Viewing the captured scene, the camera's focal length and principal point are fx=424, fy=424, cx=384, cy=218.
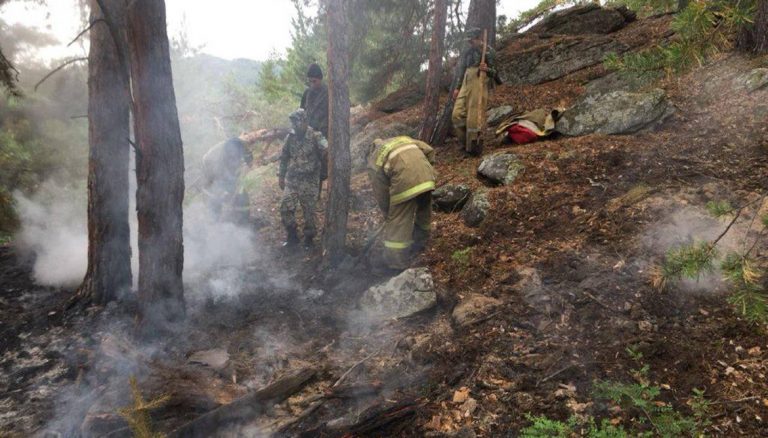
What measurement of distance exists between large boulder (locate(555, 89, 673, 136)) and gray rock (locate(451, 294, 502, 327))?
13.1 ft

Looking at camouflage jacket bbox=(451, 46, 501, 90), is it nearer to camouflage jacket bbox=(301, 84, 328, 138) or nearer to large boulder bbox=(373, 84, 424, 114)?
camouflage jacket bbox=(301, 84, 328, 138)

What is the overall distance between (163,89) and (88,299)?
2909 millimetres

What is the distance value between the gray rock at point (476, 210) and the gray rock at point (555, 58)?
509 cm

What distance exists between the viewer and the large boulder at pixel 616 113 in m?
6.31

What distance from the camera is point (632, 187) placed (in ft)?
16.6

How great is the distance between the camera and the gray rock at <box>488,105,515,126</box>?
8.60 meters

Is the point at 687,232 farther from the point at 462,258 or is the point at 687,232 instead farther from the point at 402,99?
the point at 402,99

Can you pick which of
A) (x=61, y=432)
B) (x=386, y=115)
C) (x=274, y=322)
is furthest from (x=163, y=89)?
(x=386, y=115)

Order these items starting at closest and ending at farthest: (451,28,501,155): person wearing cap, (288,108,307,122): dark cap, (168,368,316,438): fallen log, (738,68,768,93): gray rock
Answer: (168,368,316,438): fallen log → (738,68,768,93): gray rock → (288,108,307,122): dark cap → (451,28,501,155): person wearing cap

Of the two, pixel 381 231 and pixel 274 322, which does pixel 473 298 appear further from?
pixel 274 322

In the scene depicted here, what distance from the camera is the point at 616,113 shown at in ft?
21.7

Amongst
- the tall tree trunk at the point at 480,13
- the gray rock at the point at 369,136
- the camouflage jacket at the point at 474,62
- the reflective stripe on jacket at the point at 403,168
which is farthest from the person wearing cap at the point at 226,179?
the tall tree trunk at the point at 480,13

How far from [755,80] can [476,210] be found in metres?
4.31

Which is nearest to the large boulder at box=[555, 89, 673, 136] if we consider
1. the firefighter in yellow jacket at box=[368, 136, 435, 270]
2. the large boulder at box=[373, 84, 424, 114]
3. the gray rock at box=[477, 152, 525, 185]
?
the gray rock at box=[477, 152, 525, 185]
